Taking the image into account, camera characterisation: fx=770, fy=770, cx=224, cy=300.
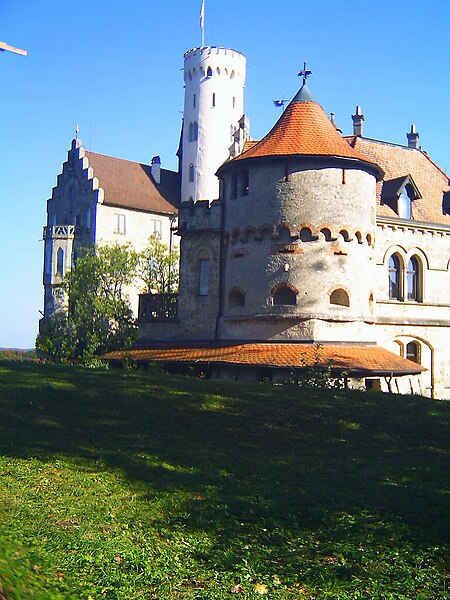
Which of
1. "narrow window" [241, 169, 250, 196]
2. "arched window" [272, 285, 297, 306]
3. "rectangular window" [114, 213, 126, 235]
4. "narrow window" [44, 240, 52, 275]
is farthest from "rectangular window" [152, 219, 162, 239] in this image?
"arched window" [272, 285, 297, 306]

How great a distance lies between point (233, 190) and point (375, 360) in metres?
8.59

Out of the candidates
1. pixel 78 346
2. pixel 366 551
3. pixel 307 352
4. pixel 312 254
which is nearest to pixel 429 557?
pixel 366 551

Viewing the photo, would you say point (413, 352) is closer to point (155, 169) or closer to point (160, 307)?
point (160, 307)

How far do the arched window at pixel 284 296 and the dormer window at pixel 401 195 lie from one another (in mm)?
9164

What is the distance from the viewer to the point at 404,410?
18438 mm

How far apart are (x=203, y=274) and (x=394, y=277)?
8609 millimetres

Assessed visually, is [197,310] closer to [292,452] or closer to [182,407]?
[182,407]

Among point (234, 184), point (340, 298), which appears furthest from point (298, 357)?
point (234, 184)

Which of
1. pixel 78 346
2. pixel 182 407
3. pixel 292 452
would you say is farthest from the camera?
pixel 78 346

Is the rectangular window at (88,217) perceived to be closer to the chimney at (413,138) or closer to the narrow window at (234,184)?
the chimney at (413,138)

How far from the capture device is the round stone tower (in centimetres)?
2733

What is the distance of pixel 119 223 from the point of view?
59.0 metres

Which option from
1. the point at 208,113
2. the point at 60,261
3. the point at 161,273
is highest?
the point at 208,113

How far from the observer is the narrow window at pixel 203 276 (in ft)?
103
